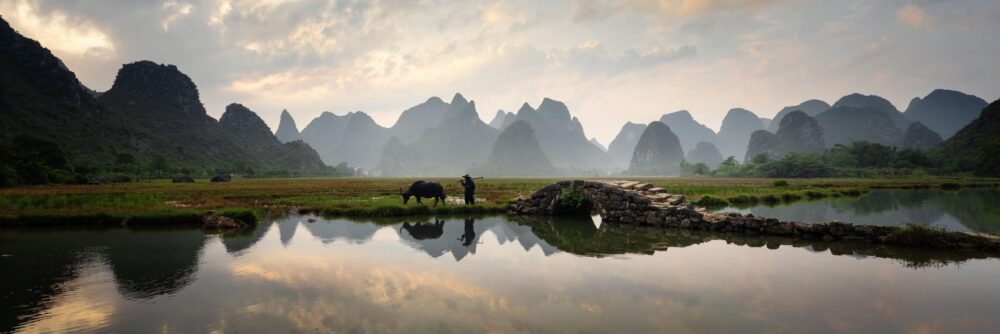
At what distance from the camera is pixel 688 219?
654 inches

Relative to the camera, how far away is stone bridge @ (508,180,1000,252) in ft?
39.9

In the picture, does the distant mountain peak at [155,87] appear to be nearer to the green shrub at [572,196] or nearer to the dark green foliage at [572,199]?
the dark green foliage at [572,199]

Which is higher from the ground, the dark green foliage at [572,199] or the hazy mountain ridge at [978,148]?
the hazy mountain ridge at [978,148]

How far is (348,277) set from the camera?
30.3 ft

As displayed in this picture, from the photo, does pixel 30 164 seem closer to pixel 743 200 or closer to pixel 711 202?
pixel 711 202

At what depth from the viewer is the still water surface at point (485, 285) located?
6.41 metres

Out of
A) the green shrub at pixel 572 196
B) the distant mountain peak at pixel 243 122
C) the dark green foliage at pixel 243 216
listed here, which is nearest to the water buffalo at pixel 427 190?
the green shrub at pixel 572 196

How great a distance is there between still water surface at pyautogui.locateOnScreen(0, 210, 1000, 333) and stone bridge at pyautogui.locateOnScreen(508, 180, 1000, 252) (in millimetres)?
1056

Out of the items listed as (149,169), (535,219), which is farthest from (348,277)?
(149,169)

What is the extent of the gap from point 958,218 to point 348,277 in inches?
1077

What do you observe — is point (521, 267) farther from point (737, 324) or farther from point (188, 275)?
point (188, 275)

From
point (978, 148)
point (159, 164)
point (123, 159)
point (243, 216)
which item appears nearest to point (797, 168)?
point (978, 148)

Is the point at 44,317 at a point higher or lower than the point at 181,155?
lower

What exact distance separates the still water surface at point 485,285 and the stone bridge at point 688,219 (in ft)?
3.46
